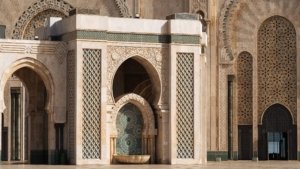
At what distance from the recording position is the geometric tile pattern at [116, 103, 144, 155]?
22.3 meters

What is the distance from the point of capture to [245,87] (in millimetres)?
26984

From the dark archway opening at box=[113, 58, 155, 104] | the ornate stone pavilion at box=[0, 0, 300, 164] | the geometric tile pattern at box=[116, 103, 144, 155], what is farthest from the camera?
the dark archway opening at box=[113, 58, 155, 104]

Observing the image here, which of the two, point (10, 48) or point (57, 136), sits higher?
point (10, 48)

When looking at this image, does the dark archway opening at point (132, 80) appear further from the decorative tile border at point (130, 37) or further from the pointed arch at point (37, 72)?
the pointed arch at point (37, 72)

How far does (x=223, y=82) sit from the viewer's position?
26359mm

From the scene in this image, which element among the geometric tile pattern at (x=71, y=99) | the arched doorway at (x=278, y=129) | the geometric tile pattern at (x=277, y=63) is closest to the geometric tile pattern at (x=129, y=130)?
the geometric tile pattern at (x=71, y=99)

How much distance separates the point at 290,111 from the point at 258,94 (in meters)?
0.98

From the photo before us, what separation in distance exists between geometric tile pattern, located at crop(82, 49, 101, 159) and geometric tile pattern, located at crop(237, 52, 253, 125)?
659 centimetres

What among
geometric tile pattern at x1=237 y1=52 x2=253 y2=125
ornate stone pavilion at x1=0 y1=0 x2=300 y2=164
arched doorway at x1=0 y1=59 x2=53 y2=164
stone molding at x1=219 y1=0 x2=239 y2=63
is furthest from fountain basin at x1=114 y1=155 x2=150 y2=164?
geometric tile pattern at x1=237 y1=52 x2=253 y2=125

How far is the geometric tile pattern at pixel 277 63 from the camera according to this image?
88.7 ft

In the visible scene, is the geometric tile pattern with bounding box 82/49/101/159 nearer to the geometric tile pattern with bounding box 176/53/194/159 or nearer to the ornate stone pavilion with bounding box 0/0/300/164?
the ornate stone pavilion with bounding box 0/0/300/164

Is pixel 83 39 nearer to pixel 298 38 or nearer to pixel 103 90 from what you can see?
pixel 103 90

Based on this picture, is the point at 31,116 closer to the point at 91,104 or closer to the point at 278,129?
the point at 91,104

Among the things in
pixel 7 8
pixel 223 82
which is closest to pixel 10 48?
pixel 7 8
